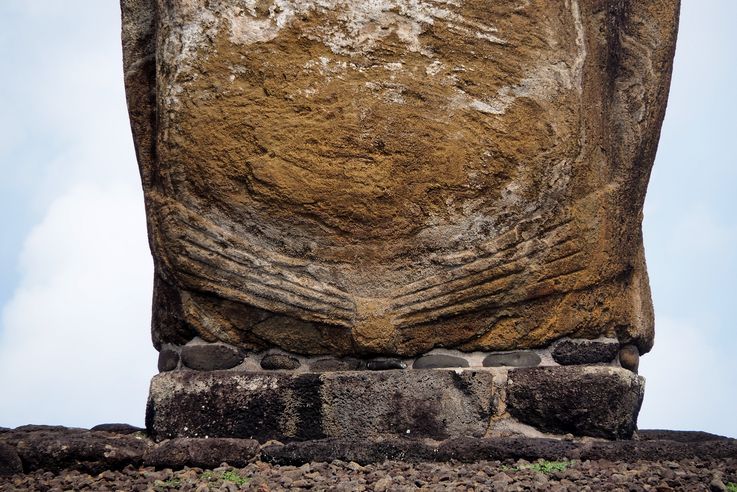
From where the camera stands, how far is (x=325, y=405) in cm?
653

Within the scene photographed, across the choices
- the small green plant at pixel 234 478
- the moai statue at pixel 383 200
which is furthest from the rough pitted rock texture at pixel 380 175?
the small green plant at pixel 234 478

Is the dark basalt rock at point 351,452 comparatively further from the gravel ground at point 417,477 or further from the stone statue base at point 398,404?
the stone statue base at point 398,404

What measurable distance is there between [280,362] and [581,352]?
1.58m

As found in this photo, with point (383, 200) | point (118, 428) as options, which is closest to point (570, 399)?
point (383, 200)

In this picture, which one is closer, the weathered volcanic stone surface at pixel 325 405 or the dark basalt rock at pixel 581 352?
the weathered volcanic stone surface at pixel 325 405

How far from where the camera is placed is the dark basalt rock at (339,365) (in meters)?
6.67

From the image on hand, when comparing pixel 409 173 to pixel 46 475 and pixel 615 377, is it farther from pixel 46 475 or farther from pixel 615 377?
pixel 46 475

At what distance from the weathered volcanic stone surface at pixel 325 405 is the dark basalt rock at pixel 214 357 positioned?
0.36 ft

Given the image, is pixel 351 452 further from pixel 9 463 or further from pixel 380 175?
pixel 9 463

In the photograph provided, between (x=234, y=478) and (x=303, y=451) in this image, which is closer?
(x=234, y=478)

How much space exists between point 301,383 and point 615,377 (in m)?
1.60

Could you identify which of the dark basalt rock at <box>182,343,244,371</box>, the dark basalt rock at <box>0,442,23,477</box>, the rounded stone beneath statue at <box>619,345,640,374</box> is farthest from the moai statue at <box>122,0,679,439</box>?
the dark basalt rock at <box>0,442,23,477</box>

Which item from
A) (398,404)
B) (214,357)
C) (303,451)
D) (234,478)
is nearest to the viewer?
(234,478)

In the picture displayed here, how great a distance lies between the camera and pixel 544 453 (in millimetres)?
6090
